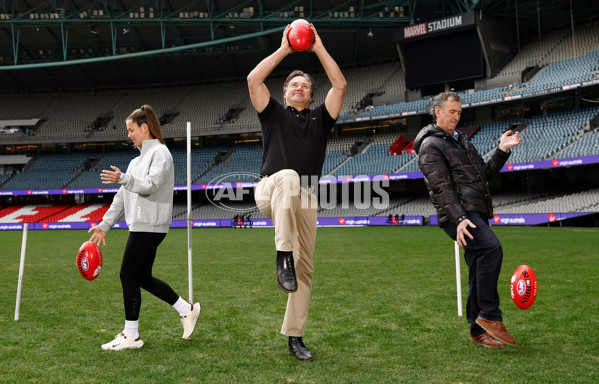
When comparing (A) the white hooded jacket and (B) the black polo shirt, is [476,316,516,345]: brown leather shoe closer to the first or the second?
(B) the black polo shirt

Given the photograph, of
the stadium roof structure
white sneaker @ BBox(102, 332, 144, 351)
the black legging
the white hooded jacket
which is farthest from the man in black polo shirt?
the stadium roof structure

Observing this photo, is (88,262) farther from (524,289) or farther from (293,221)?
(524,289)

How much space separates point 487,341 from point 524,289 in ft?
1.75

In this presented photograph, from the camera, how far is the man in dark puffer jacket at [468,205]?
4062mm

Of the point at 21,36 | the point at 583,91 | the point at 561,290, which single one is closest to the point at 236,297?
the point at 561,290

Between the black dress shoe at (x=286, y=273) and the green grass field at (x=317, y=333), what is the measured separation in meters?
0.62

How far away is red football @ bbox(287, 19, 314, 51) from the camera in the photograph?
3.70 meters

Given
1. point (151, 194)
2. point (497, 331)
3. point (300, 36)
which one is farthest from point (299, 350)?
point (300, 36)

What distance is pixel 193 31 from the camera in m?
39.7

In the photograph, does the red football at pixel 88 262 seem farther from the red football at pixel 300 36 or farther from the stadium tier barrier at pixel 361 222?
the stadium tier barrier at pixel 361 222

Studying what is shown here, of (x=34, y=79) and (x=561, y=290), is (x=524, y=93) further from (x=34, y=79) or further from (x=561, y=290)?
(x=34, y=79)

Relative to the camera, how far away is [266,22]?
35281 mm

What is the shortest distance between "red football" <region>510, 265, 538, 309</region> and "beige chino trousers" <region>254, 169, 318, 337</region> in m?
1.75

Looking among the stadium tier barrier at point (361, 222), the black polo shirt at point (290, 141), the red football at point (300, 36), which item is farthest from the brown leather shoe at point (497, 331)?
the stadium tier barrier at point (361, 222)
